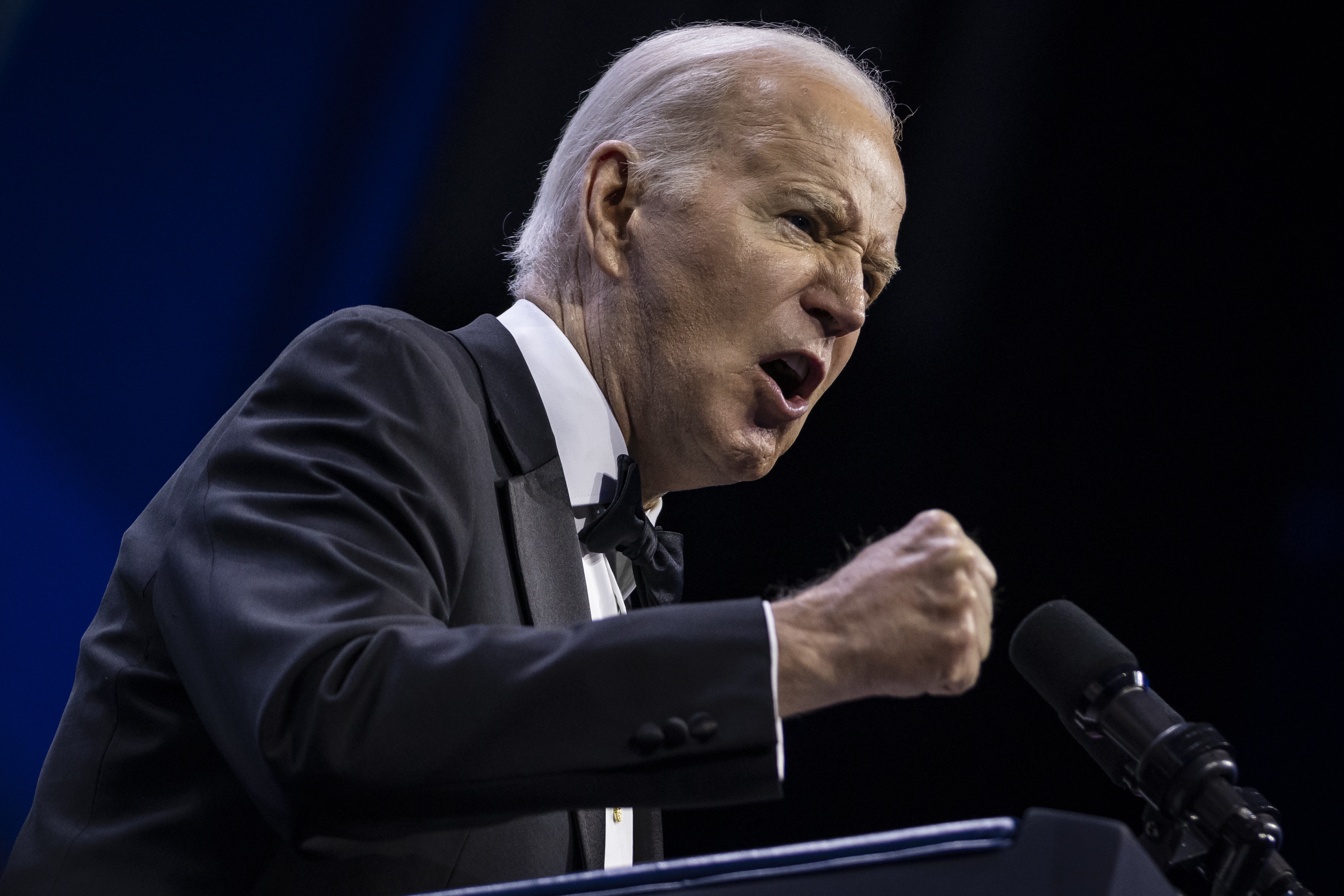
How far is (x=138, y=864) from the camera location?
3.61ft

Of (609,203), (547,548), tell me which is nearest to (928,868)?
(547,548)

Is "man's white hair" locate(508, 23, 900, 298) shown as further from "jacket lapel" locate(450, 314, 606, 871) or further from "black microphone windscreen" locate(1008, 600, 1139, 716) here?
"black microphone windscreen" locate(1008, 600, 1139, 716)

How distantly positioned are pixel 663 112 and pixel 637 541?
644 mm

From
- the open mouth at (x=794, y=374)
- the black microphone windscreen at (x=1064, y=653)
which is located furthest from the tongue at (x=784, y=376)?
the black microphone windscreen at (x=1064, y=653)

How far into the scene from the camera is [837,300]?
1650 millimetres

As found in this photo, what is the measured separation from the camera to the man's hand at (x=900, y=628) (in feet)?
2.75

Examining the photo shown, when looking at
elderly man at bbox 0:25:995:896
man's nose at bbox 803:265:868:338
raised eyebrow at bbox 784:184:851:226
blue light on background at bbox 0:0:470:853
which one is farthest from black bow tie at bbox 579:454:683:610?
blue light on background at bbox 0:0:470:853

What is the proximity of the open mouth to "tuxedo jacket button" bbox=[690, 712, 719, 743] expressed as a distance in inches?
33.8

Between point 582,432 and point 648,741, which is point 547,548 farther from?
point 648,741

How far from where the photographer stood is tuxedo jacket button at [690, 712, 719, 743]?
2.74ft

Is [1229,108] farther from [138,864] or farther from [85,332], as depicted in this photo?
[138,864]

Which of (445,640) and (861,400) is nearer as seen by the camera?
(445,640)

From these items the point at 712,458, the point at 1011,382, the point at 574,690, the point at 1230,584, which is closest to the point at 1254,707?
the point at 1230,584

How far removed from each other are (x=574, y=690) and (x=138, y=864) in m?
0.55
